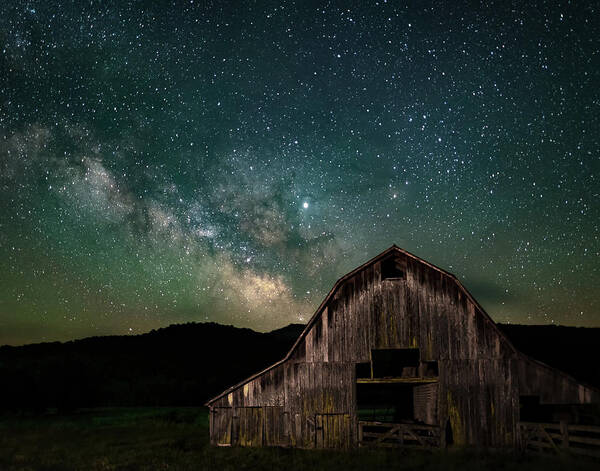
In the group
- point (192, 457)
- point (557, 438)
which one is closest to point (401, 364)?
point (557, 438)

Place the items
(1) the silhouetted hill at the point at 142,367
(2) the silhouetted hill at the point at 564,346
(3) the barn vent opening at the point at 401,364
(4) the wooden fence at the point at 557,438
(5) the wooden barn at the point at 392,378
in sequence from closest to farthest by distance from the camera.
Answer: (4) the wooden fence at the point at 557,438 < (5) the wooden barn at the point at 392,378 < (3) the barn vent opening at the point at 401,364 < (1) the silhouetted hill at the point at 142,367 < (2) the silhouetted hill at the point at 564,346

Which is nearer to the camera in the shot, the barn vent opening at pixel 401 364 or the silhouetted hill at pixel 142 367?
the barn vent opening at pixel 401 364

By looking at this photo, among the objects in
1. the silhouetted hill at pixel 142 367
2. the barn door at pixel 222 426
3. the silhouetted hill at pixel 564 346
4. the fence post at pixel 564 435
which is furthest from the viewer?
the silhouetted hill at pixel 564 346

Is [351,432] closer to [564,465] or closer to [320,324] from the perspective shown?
[320,324]

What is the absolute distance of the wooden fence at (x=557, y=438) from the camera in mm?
15844

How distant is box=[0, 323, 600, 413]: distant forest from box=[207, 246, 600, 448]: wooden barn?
3.24m

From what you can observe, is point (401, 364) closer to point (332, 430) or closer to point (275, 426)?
point (332, 430)

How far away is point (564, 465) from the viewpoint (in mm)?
14836

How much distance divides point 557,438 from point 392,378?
6037 millimetres

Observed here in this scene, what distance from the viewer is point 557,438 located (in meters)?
17.1

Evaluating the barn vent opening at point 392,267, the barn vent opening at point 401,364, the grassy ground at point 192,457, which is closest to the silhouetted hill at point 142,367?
the grassy ground at point 192,457

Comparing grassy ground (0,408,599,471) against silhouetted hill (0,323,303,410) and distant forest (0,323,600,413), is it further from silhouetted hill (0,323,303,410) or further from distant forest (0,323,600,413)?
silhouetted hill (0,323,303,410)

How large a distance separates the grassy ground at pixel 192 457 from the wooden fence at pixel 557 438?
0.67 meters

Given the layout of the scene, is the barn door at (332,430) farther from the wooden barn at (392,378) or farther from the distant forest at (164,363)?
the distant forest at (164,363)
